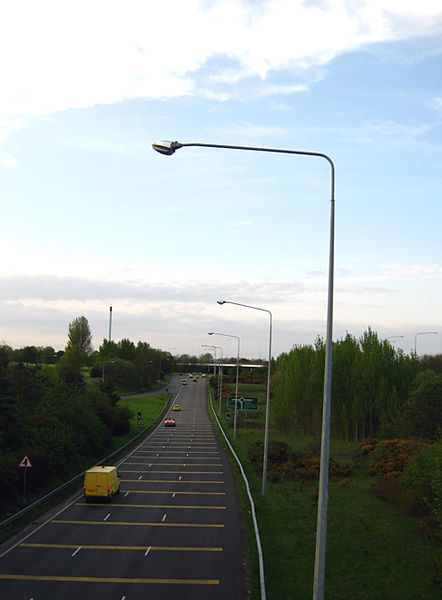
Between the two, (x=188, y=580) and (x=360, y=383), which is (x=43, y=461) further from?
(x=360, y=383)

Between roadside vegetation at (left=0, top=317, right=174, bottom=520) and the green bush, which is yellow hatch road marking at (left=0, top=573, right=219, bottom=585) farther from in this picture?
the green bush

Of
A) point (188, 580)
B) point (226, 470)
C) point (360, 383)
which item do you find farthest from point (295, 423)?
point (188, 580)

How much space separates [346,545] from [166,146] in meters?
16.3

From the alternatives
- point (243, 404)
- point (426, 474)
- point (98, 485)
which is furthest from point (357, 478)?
point (243, 404)

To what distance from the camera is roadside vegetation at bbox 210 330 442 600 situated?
17000mm

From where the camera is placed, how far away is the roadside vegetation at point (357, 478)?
17.0 m

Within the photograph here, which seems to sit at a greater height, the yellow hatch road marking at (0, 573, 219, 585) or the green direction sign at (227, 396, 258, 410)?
the green direction sign at (227, 396, 258, 410)

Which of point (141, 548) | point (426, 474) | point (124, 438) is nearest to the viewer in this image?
point (141, 548)

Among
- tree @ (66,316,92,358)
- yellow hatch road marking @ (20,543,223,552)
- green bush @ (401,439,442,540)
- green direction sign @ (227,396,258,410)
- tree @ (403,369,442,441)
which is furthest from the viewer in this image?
tree @ (66,316,92,358)

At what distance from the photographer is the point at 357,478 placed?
35.4m

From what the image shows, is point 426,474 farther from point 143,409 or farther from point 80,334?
point 80,334

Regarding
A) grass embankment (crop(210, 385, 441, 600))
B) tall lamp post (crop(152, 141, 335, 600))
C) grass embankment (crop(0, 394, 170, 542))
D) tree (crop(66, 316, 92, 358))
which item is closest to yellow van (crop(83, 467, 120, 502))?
grass embankment (crop(0, 394, 170, 542))

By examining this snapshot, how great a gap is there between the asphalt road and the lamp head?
11.7m

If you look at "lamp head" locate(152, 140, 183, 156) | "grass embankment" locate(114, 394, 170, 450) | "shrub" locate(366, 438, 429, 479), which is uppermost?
"lamp head" locate(152, 140, 183, 156)
